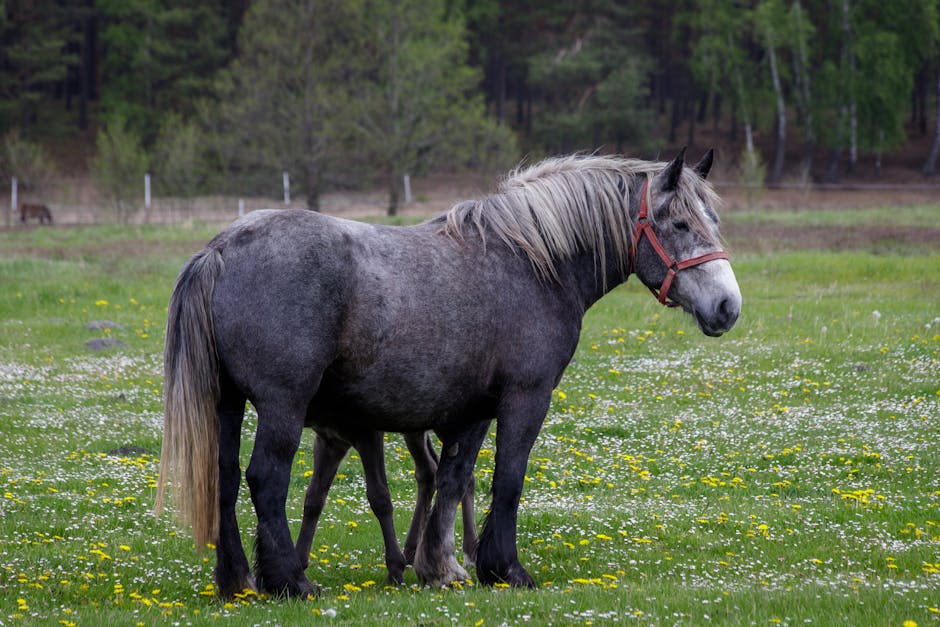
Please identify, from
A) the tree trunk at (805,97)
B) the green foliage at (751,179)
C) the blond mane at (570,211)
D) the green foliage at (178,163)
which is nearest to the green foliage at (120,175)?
the green foliage at (178,163)

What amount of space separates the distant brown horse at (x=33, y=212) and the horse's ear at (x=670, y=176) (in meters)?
39.7

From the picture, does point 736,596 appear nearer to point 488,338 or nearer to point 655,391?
point 488,338

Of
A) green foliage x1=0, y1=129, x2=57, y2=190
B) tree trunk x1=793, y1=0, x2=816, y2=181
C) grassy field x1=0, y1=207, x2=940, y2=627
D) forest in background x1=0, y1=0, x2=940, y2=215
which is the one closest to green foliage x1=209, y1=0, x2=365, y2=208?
forest in background x1=0, y1=0, x2=940, y2=215

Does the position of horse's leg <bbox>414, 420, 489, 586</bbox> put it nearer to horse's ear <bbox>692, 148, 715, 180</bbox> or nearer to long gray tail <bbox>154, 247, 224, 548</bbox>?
long gray tail <bbox>154, 247, 224, 548</bbox>

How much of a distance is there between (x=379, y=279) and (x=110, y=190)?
4183cm

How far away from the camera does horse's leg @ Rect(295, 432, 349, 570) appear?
7.09m

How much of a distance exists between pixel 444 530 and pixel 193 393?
198 cm

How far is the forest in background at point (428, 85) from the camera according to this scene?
48344mm

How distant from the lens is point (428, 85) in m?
51.2

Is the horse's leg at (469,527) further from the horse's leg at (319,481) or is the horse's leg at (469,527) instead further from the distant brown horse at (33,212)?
the distant brown horse at (33,212)

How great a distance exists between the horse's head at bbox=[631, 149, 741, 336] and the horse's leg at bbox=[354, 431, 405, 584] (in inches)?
87.6

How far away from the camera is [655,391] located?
13750 millimetres

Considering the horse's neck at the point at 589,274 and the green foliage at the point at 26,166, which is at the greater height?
the green foliage at the point at 26,166

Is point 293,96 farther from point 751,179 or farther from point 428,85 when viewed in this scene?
point 751,179
